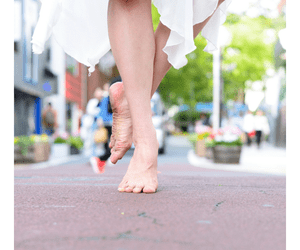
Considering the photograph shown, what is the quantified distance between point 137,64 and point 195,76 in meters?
27.3

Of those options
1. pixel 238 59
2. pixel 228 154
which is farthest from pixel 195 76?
pixel 228 154

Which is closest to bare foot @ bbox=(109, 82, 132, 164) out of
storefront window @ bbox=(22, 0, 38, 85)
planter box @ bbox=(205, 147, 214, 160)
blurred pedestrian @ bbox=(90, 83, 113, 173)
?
blurred pedestrian @ bbox=(90, 83, 113, 173)

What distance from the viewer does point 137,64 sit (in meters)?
2.07

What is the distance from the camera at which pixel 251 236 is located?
46.1 inches

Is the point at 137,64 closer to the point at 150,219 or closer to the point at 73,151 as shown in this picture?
the point at 150,219

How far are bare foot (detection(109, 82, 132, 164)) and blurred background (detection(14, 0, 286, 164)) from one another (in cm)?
755

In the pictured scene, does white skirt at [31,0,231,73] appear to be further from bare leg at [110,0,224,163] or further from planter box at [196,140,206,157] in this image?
planter box at [196,140,206,157]

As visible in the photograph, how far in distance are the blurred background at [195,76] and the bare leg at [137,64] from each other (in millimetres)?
7605

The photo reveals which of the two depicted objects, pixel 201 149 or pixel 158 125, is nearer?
pixel 201 149

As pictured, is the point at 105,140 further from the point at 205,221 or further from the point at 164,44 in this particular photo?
the point at 205,221

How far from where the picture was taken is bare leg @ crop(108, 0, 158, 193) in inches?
80.5

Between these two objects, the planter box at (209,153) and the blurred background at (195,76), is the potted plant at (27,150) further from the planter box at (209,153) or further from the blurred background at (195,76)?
the planter box at (209,153)
